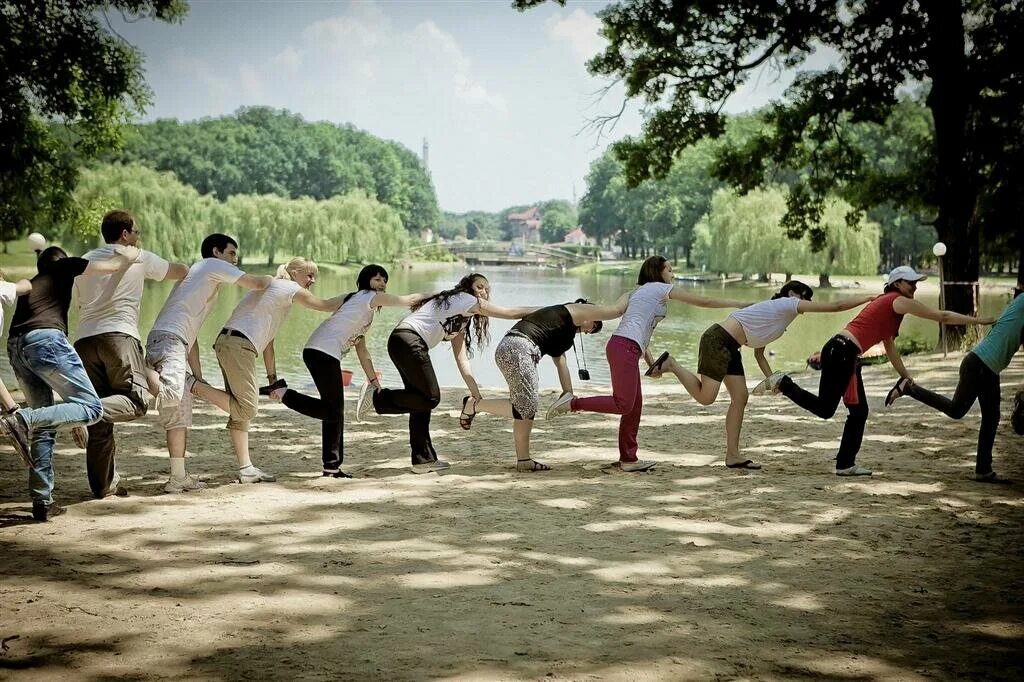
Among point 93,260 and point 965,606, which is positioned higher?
point 93,260

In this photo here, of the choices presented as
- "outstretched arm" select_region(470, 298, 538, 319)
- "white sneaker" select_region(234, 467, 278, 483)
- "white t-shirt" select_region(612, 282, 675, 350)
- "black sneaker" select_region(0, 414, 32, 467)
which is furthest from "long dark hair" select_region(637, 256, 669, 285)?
"black sneaker" select_region(0, 414, 32, 467)

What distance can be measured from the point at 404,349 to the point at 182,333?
5.54 ft

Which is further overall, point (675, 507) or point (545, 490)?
point (545, 490)

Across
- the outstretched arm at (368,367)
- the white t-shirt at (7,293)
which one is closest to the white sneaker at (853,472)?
the outstretched arm at (368,367)

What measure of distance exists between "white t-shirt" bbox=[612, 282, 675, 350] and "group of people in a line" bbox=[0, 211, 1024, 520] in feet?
0.04

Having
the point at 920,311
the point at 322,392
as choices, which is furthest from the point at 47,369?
the point at 920,311

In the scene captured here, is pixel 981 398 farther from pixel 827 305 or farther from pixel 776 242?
pixel 776 242

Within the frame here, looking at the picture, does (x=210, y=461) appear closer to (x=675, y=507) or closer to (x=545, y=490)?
(x=545, y=490)

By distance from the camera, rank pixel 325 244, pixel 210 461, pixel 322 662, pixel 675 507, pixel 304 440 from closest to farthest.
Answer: pixel 322 662, pixel 675 507, pixel 210 461, pixel 304 440, pixel 325 244

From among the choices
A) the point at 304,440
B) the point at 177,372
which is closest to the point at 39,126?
the point at 304,440

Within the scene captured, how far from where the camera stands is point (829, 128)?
19812 mm

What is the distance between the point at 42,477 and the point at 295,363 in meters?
15.7

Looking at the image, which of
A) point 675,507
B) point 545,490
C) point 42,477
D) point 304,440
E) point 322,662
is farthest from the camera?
point 304,440

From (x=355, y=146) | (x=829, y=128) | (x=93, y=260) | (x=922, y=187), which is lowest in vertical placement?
(x=93, y=260)
